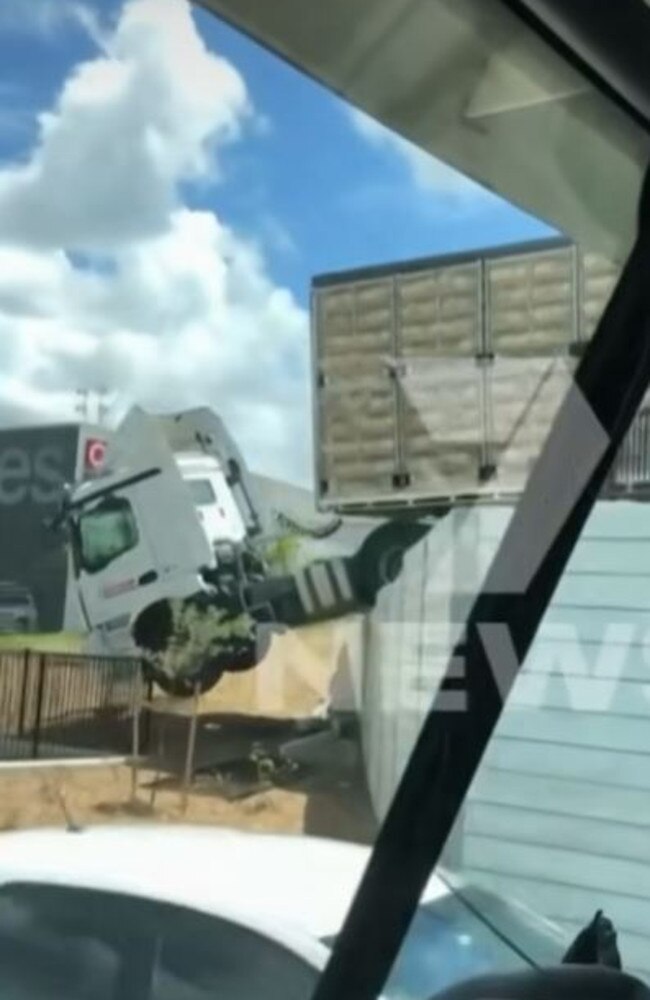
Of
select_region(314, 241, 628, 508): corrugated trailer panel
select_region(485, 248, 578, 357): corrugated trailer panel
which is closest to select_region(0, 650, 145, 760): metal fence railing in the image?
select_region(314, 241, 628, 508): corrugated trailer panel

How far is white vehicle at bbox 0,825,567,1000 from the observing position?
1360 millimetres

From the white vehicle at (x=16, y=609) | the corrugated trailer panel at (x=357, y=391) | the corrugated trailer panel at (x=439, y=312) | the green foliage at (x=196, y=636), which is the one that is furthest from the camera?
the corrugated trailer panel at (x=439, y=312)

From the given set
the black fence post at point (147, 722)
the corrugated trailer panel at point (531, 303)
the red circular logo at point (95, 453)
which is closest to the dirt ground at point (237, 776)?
the black fence post at point (147, 722)

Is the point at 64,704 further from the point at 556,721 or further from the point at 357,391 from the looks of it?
the point at 556,721

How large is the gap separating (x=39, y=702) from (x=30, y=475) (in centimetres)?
17

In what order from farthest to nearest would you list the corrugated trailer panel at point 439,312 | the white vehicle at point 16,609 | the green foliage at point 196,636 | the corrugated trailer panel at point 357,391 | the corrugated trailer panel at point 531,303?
the corrugated trailer panel at point 531,303
the corrugated trailer panel at point 439,312
the corrugated trailer panel at point 357,391
the green foliage at point 196,636
the white vehicle at point 16,609

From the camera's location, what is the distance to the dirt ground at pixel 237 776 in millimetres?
1317

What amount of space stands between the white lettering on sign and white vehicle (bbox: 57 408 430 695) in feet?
0.05

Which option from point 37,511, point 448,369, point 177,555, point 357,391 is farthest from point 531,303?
point 37,511

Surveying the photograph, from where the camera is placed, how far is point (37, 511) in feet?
4.15

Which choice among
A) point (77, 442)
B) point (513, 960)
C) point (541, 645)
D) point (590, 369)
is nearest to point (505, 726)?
point (541, 645)

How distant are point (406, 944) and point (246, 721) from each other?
32cm

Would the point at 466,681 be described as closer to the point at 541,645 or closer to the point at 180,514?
the point at 541,645

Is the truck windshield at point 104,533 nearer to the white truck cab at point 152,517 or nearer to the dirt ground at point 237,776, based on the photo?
the white truck cab at point 152,517
